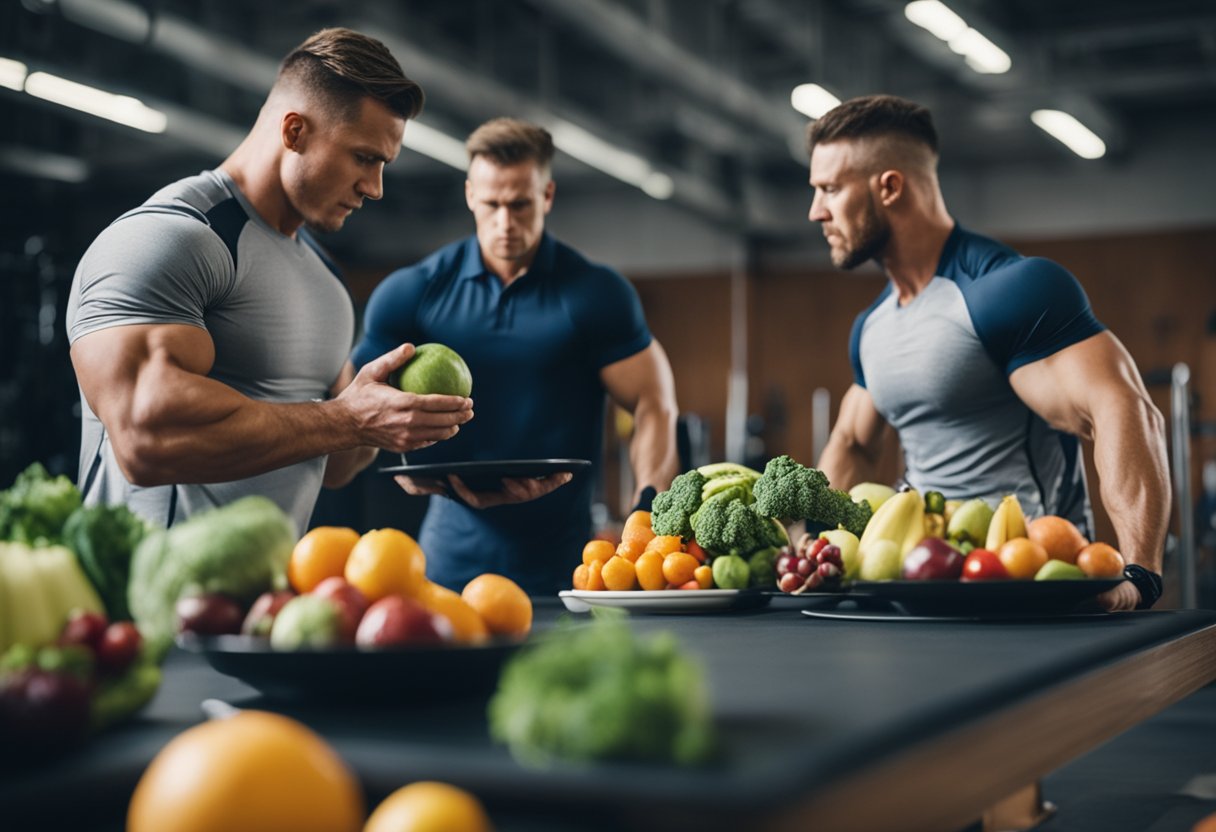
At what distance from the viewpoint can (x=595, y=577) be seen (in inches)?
76.7

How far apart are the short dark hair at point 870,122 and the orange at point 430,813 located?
2.40 m

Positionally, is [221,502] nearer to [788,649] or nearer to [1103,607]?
[788,649]

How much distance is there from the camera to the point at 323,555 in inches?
46.0

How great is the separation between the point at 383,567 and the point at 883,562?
815mm

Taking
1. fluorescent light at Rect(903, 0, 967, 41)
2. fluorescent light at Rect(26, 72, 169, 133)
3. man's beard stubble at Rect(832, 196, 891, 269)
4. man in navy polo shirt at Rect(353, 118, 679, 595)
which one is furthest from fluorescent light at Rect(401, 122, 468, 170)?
man's beard stubble at Rect(832, 196, 891, 269)

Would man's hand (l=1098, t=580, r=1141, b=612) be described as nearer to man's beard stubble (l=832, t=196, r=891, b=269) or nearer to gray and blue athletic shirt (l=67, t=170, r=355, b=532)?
man's beard stubble (l=832, t=196, r=891, b=269)

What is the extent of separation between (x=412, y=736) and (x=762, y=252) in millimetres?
12791

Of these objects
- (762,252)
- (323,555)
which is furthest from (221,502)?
(762,252)

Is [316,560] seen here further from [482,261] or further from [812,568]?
[482,261]

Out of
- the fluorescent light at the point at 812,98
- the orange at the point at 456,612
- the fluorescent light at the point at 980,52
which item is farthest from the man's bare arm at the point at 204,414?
the fluorescent light at the point at 812,98

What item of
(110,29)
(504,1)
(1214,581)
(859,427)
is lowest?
(1214,581)

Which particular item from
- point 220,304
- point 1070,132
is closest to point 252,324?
point 220,304

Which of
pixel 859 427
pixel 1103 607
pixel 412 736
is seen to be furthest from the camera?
pixel 859 427

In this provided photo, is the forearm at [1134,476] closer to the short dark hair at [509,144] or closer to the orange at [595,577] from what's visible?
the orange at [595,577]
